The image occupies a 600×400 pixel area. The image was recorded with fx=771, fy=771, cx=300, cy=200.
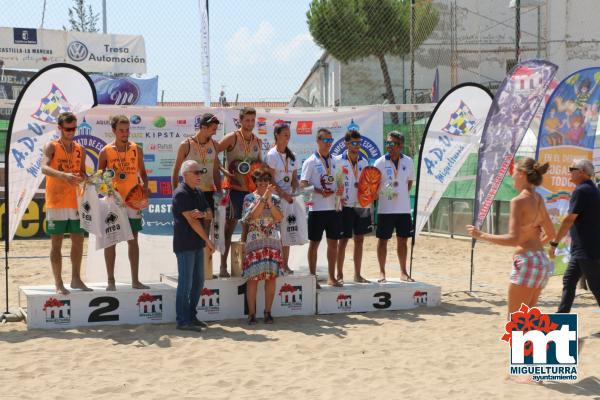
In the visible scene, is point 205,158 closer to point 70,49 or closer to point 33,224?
point 33,224

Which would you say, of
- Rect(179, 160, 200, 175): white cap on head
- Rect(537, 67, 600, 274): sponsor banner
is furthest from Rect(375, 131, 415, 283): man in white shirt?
Rect(179, 160, 200, 175): white cap on head

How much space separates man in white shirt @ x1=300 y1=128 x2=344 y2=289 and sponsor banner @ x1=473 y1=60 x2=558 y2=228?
1598mm

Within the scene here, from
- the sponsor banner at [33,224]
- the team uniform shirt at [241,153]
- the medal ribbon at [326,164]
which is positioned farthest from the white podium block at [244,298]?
the sponsor banner at [33,224]

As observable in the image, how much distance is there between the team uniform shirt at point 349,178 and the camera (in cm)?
802

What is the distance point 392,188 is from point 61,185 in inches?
134

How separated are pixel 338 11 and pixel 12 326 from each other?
19251 mm

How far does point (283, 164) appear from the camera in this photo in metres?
7.81

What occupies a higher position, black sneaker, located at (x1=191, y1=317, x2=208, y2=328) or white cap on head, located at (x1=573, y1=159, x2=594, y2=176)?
white cap on head, located at (x1=573, y1=159, x2=594, y2=176)

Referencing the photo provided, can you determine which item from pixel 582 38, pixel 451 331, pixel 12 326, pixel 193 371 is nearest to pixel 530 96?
pixel 451 331

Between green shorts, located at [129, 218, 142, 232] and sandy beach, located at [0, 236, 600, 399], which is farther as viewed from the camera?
green shorts, located at [129, 218, 142, 232]

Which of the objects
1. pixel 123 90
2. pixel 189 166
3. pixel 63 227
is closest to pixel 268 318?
pixel 189 166

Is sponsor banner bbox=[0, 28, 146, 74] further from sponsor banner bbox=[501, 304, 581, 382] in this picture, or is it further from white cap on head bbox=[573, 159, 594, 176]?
sponsor banner bbox=[501, 304, 581, 382]

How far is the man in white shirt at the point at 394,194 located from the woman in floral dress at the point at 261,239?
58.9 inches

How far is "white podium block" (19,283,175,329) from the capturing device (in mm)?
7109
